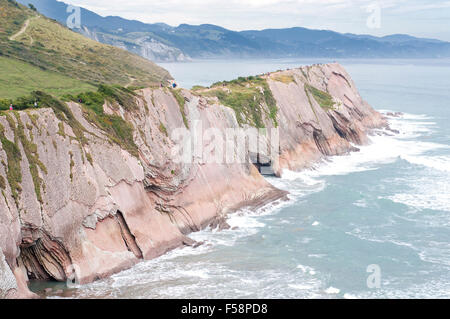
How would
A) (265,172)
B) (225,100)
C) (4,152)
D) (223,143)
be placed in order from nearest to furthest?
(4,152), (223,143), (265,172), (225,100)

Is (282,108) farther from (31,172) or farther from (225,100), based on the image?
(31,172)

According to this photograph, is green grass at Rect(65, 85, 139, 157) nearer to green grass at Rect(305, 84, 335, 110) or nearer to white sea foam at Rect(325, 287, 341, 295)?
white sea foam at Rect(325, 287, 341, 295)

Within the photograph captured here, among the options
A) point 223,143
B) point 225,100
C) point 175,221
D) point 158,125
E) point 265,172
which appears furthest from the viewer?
point 225,100

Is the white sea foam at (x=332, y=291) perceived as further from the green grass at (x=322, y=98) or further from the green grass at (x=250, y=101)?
the green grass at (x=322, y=98)

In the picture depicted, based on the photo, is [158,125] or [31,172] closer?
[31,172]

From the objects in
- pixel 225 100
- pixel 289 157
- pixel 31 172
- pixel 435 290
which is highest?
pixel 225 100

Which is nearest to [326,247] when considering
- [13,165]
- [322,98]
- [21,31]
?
[13,165]

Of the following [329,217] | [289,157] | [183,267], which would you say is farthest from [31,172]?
[289,157]
